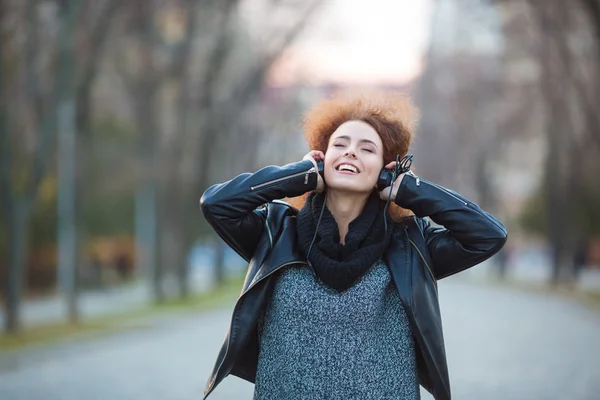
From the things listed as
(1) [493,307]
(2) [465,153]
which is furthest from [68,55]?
(2) [465,153]

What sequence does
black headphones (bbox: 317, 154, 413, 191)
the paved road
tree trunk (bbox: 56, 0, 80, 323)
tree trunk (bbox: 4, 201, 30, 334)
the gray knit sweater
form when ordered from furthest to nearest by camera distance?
1. tree trunk (bbox: 56, 0, 80, 323)
2. tree trunk (bbox: 4, 201, 30, 334)
3. the paved road
4. black headphones (bbox: 317, 154, 413, 191)
5. the gray knit sweater

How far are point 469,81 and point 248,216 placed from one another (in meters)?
49.5

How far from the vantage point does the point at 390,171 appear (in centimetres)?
390

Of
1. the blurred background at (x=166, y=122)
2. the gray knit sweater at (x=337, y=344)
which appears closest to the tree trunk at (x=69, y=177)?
the blurred background at (x=166, y=122)

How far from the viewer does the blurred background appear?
20109 millimetres

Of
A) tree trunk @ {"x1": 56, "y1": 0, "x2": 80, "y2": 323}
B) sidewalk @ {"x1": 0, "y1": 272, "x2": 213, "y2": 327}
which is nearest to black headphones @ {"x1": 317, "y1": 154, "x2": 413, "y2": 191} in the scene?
tree trunk @ {"x1": 56, "y1": 0, "x2": 80, "y2": 323}

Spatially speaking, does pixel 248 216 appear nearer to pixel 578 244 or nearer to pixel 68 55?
pixel 68 55

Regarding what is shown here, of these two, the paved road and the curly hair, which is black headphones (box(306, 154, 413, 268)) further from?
the paved road

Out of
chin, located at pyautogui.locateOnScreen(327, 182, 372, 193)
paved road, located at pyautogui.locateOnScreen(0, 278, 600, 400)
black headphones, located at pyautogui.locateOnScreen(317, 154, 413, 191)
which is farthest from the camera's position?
paved road, located at pyautogui.locateOnScreen(0, 278, 600, 400)

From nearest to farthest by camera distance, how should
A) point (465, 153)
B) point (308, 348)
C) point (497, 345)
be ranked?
point (308, 348) → point (497, 345) → point (465, 153)

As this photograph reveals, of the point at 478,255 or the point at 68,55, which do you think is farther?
the point at 68,55

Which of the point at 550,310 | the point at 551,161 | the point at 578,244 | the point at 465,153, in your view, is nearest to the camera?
the point at 550,310

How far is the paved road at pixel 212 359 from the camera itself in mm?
11297

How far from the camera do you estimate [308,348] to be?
3645mm
